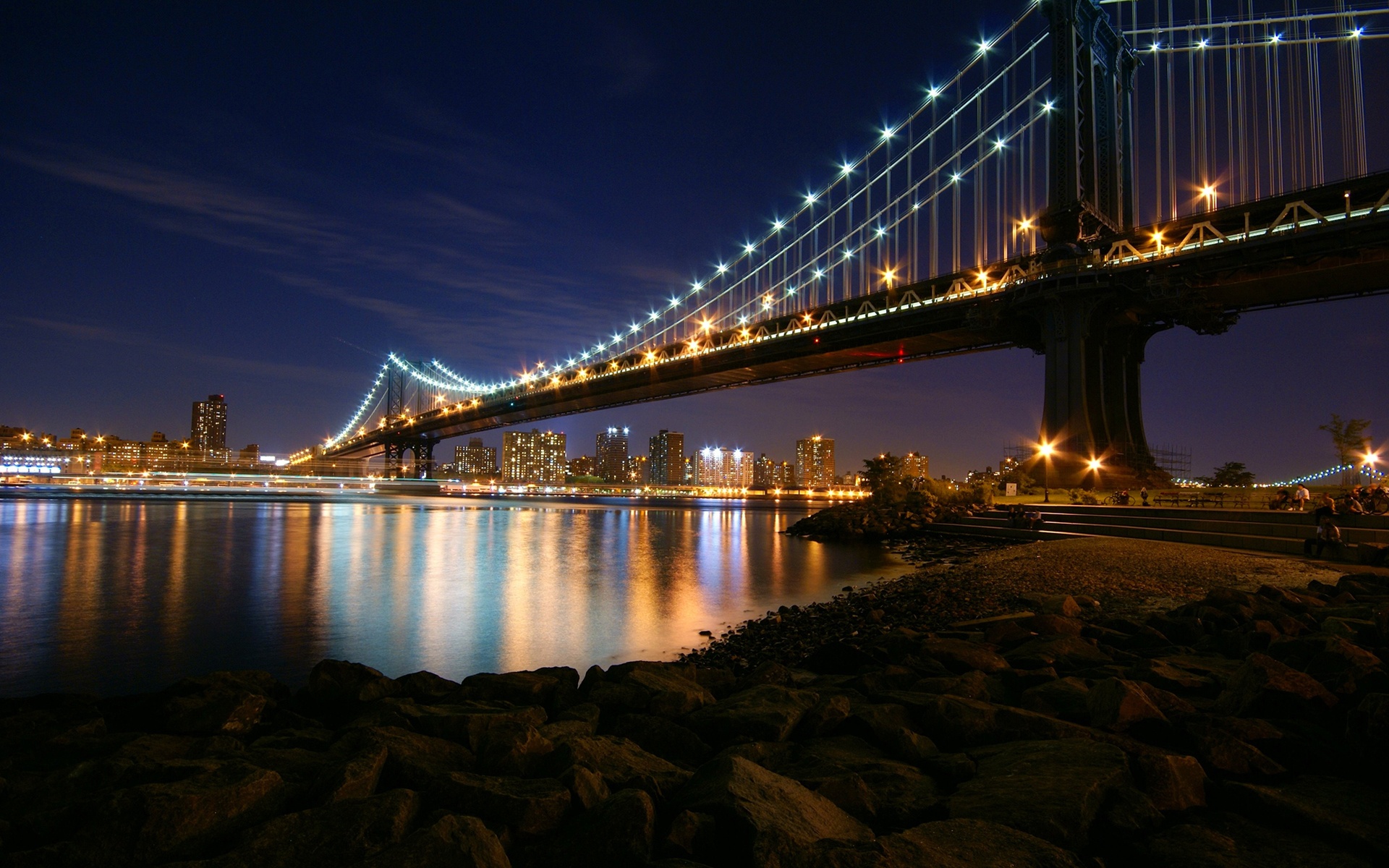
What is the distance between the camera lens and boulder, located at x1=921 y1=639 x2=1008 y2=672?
5.07 metres

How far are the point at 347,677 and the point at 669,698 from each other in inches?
101

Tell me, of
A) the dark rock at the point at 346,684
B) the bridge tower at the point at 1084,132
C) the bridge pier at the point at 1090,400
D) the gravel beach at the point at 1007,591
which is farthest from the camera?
the bridge tower at the point at 1084,132

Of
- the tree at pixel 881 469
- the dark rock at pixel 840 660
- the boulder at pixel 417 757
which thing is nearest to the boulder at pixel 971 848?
the boulder at pixel 417 757

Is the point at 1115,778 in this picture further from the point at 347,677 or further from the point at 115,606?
the point at 115,606

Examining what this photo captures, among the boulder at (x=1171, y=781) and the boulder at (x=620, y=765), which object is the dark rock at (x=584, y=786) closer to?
the boulder at (x=620, y=765)

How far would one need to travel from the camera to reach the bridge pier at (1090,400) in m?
21.5

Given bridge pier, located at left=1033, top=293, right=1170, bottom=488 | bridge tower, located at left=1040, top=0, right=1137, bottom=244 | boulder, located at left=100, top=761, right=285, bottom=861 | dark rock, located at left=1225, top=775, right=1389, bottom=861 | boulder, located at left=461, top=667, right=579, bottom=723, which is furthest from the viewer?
bridge tower, located at left=1040, top=0, right=1137, bottom=244

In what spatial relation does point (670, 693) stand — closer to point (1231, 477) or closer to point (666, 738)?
point (666, 738)

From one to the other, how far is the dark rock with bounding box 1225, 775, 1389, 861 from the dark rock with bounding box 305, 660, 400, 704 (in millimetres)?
4934

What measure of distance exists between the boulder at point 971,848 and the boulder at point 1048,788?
143 millimetres

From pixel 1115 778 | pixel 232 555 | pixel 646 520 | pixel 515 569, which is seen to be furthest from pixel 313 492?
pixel 1115 778

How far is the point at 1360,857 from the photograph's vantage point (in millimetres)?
2275

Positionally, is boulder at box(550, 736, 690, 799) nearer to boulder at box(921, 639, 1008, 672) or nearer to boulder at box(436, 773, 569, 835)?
boulder at box(436, 773, 569, 835)

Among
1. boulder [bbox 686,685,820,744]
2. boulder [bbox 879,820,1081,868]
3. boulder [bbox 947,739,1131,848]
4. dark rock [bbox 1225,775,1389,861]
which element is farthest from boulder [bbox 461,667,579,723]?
dark rock [bbox 1225,775,1389,861]
